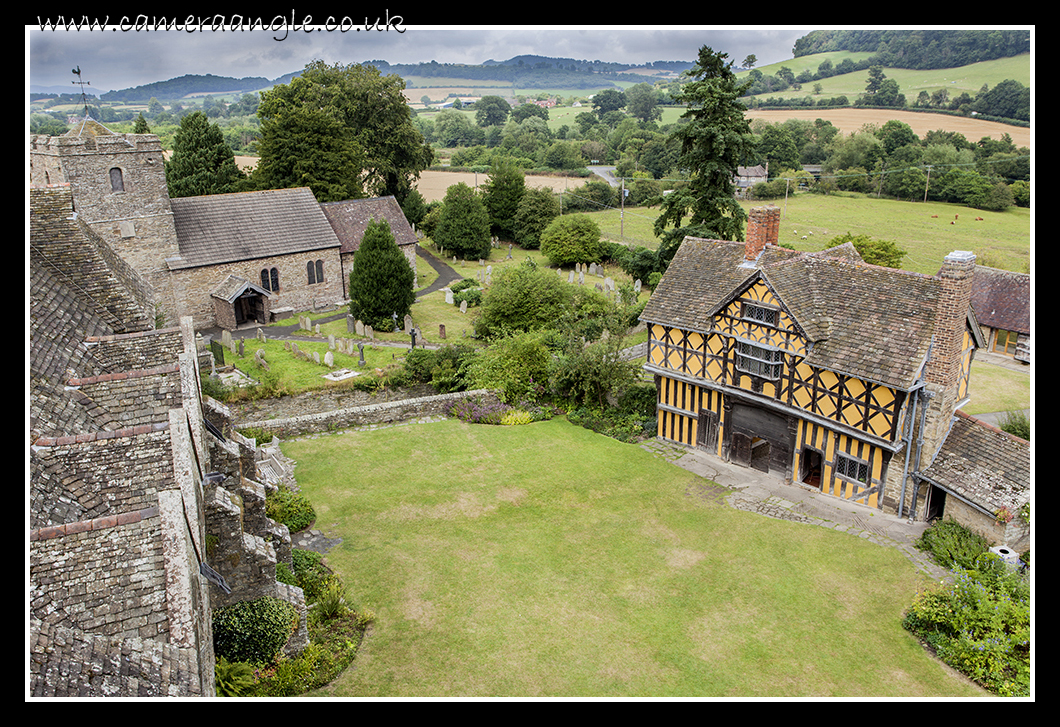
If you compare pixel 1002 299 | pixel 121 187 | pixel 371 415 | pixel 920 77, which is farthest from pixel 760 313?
pixel 920 77

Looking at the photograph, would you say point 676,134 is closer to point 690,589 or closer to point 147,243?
point 690,589

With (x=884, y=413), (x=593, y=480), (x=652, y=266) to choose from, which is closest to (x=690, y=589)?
(x=593, y=480)

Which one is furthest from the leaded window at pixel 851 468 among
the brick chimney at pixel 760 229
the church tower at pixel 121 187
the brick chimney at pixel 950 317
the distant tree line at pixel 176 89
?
the distant tree line at pixel 176 89

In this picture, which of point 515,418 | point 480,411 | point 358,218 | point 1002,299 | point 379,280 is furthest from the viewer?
point 358,218

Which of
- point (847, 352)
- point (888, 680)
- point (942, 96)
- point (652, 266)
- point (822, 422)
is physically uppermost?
point (942, 96)

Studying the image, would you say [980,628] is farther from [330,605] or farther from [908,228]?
[908,228]

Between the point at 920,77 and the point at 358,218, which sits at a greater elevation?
the point at 920,77
